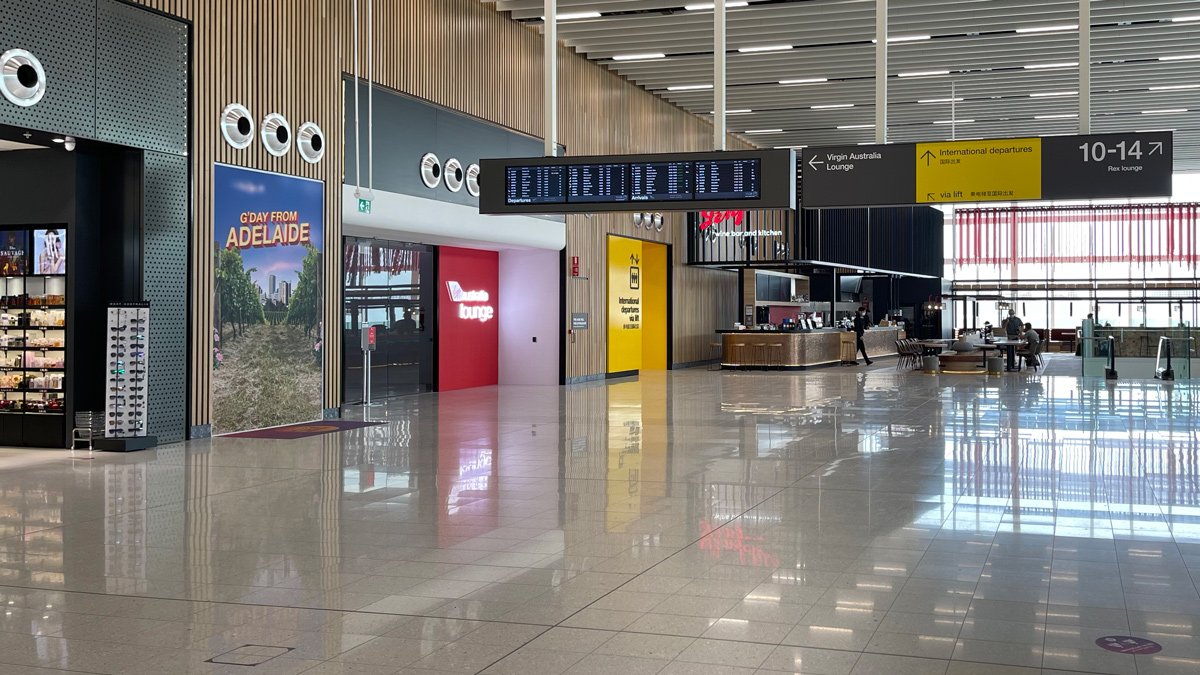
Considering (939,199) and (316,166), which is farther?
(316,166)

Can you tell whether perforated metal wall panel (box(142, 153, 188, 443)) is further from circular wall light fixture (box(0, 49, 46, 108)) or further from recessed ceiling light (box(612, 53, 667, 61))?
recessed ceiling light (box(612, 53, 667, 61))

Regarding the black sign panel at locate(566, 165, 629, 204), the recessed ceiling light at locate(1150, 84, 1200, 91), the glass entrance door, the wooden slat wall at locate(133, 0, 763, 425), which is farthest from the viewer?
the recessed ceiling light at locate(1150, 84, 1200, 91)

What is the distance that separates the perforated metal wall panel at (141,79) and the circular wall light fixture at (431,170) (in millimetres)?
4686

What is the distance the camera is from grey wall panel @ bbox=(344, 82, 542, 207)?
14781mm

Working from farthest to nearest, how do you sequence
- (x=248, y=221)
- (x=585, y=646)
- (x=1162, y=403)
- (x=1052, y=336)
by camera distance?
(x=1052, y=336)
(x=1162, y=403)
(x=248, y=221)
(x=585, y=646)

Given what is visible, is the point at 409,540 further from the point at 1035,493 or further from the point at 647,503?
the point at 1035,493

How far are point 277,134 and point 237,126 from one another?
720 mm

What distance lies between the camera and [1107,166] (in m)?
10.9

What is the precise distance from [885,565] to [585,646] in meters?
2.09

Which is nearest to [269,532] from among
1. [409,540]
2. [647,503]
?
[409,540]

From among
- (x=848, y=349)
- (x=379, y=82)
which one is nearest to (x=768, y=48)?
(x=379, y=82)

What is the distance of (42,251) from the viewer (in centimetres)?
1140

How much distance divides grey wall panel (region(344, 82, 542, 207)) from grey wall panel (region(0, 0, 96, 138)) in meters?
4.23

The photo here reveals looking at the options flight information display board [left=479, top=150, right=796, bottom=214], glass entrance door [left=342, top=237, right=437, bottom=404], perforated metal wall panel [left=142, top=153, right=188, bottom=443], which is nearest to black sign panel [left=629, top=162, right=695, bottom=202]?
flight information display board [left=479, top=150, right=796, bottom=214]
